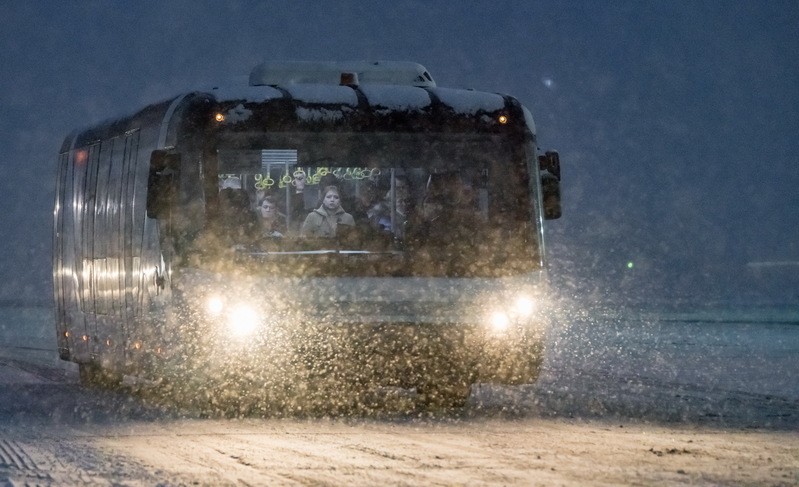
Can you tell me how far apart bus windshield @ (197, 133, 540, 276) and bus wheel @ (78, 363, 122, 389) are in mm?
5543

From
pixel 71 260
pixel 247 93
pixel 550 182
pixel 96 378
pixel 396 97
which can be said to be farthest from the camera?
pixel 96 378

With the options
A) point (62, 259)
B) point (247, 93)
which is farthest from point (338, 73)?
point (62, 259)

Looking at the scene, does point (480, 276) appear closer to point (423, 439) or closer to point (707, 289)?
point (423, 439)

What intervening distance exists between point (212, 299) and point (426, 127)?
250 centimetres

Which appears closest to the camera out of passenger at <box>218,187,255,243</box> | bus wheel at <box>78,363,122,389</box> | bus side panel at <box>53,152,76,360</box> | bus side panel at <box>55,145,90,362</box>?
passenger at <box>218,187,255,243</box>

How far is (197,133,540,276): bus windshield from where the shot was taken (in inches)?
518

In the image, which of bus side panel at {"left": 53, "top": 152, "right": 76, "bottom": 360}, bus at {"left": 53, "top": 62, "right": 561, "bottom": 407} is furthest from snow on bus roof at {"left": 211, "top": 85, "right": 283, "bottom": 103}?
bus side panel at {"left": 53, "top": 152, "right": 76, "bottom": 360}

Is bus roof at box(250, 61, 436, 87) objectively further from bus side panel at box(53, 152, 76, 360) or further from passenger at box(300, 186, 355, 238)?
bus side panel at box(53, 152, 76, 360)

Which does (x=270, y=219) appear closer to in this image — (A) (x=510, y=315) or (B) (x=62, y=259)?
(A) (x=510, y=315)

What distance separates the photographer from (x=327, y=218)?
13305 mm

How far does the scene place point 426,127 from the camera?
13.7 metres

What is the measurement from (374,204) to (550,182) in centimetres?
180

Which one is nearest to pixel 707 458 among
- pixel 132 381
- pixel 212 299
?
pixel 212 299

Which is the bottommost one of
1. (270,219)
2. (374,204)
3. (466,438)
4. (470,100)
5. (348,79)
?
(466,438)
